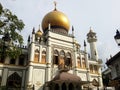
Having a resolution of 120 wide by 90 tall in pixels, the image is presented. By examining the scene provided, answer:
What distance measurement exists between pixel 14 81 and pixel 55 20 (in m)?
14.7

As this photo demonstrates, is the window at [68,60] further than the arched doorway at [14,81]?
Yes

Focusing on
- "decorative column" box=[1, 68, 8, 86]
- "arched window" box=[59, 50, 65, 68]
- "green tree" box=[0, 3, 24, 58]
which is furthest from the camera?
"arched window" box=[59, 50, 65, 68]

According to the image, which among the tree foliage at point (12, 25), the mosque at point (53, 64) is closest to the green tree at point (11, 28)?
the tree foliage at point (12, 25)

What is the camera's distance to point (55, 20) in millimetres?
31734

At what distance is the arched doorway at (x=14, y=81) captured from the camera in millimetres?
23453

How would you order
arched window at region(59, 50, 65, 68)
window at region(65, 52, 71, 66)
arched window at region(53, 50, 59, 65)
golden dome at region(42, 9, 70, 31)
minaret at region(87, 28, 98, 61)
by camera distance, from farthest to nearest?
minaret at region(87, 28, 98, 61), golden dome at region(42, 9, 70, 31), window at region(65, 52, 71, 66), arched window at region(53, 50, 59, 65), arched window at region(59, 50, 65, 68)

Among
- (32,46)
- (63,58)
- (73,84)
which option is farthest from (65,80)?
(32,46)

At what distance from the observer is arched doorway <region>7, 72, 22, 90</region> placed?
23453mm

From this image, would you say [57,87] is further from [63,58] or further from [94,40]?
[94,40]

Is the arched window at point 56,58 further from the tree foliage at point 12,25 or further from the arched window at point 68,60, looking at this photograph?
the tree foliage at point 12,25

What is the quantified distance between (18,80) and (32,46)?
19.6 ft

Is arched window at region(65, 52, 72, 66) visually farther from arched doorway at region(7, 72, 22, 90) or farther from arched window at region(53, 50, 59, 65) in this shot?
arched doorway at region(7, 72, 22, 90)

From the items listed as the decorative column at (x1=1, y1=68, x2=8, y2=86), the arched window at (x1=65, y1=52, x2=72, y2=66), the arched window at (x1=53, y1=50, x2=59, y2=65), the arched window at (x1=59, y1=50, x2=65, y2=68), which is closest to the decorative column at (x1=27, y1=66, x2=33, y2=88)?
the decorative column at (x1=1, y1=68, x2=8, y2=86)

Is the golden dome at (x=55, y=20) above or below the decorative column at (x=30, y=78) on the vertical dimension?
above
